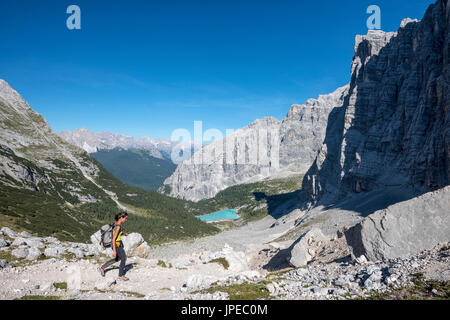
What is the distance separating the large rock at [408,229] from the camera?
1791cm

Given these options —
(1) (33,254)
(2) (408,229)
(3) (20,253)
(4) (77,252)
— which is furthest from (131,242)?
(2) (408,229)

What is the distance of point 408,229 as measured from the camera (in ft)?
60.7

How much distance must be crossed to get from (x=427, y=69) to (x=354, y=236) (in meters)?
76.5

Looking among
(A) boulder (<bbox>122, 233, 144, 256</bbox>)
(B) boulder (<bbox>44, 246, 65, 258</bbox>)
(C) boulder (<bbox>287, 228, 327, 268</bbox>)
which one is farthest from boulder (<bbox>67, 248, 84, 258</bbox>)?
(C) boulder (<bbox>287, 228, 327, 268</bbox>)

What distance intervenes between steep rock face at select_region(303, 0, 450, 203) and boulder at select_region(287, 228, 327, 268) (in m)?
40.2

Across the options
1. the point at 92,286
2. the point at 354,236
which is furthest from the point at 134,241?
the point at 354,236

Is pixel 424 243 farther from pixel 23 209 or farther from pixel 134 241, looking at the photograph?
pixel 23 209

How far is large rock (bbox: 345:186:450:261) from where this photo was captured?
17.9 meters

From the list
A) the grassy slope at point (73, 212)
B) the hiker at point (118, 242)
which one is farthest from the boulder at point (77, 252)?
the grassy slope at point (73, 212)

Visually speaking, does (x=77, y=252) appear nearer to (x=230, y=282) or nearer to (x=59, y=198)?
(x=230, y=282)

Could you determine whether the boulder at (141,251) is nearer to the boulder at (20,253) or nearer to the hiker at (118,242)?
the boulder at (20,253)

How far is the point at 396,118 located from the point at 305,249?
242 ft

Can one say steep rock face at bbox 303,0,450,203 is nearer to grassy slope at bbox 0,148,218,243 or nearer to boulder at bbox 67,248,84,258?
boulder at bbox 67,248,84,258

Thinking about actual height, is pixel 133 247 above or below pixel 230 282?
below
